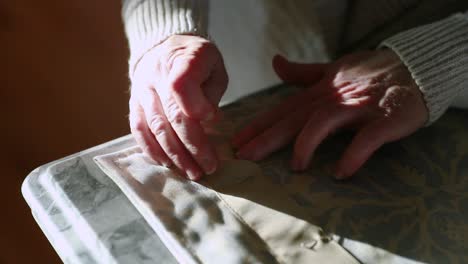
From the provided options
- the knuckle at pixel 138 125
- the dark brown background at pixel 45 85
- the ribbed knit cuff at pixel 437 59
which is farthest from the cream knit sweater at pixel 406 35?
the dark brown background at pixel 45 85

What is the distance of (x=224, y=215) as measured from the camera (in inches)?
16.4

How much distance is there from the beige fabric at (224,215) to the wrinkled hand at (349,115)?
5 centimetres

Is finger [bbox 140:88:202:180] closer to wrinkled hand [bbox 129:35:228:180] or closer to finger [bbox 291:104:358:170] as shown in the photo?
wrinkled hand [bbox 129:35:228:180]

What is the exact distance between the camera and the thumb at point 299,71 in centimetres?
60

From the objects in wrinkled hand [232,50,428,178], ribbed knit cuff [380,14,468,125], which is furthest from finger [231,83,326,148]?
ribbed knit cuff [380,14,468,125]

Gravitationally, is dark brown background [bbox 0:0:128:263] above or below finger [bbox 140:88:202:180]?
below

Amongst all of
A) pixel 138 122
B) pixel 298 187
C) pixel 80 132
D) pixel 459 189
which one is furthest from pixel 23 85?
pixel 459 189

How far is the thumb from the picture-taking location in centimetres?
60

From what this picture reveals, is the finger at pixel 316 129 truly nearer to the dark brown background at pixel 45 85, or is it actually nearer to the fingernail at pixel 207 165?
the fingernail at pixel 207 165

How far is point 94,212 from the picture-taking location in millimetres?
432

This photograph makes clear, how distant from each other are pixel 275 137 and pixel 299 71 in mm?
136

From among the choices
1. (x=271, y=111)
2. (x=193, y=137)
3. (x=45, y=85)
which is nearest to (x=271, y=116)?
(x=271, y=111)

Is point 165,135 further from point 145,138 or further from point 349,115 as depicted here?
point 349,115

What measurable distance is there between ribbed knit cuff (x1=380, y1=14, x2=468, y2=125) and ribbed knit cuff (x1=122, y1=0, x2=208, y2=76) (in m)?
0.24
